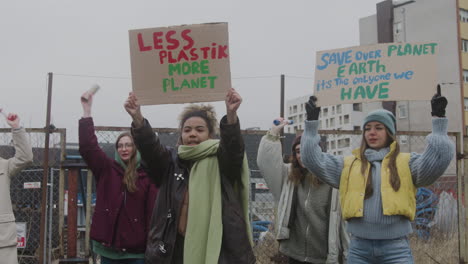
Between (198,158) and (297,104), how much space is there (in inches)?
4704

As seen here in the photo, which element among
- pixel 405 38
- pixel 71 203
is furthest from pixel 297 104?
pixel 71 203

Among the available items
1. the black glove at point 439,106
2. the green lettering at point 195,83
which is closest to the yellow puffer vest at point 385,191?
the black glove at point 439,106

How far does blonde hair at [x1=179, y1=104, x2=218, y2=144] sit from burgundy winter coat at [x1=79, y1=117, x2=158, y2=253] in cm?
113

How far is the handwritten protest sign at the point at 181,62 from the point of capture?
3754 millimetres

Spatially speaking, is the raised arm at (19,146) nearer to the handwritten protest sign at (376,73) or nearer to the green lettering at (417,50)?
the handwritten protest sign at (376,73)

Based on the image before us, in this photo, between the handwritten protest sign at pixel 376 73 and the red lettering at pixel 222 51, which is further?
the handwritten protest sign at pixel 376 73

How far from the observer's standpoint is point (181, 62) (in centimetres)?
385

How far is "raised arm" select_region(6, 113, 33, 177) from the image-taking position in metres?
4.97

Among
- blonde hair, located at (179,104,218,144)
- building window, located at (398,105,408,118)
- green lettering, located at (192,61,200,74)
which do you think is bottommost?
blonde hair, located at (179,104,218,144)

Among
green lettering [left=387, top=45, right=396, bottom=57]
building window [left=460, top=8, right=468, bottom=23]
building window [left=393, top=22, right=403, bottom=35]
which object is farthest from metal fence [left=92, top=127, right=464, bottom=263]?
building window [left=393, top=22, right=403, bottom=35]

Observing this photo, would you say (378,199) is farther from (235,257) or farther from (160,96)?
(160,96)

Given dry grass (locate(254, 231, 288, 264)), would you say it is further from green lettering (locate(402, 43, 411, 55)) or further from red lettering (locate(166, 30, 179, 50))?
red lettering (locate(166, 30, 179, 50))

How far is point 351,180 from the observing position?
12.1ft

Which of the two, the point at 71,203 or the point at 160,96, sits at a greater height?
the point at 160,96
